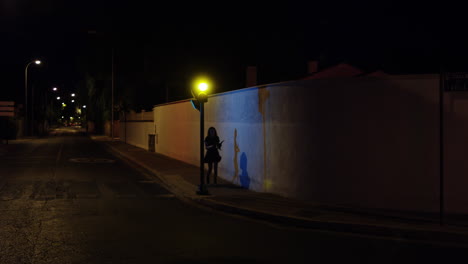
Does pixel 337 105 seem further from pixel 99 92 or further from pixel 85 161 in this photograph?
pixel 99 92

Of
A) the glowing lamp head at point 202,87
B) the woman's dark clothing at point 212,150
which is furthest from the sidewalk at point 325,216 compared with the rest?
the glowing lamp head at point 202,87

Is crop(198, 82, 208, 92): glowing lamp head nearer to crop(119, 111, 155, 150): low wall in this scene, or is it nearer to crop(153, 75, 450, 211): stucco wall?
crop(153, 75, 450, 211): stucco wall

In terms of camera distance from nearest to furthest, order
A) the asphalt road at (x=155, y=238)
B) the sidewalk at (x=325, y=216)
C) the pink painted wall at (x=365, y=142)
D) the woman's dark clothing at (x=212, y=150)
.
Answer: the asphalt road at (x=155, y=238) < the sidewalk at (x=325, y=216) < the pink painted wall at (x=365, y=142) < the woman's dark clothing at (x=212, y=150)

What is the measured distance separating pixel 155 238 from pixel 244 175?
20.6ft

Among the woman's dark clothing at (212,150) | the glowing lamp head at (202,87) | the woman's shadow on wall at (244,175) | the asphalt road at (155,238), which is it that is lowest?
the asphalt road at (155,238)

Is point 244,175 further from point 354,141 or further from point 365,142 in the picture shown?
point 365,142

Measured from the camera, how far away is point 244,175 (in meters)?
14.4

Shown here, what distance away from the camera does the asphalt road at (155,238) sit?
23.5 feet

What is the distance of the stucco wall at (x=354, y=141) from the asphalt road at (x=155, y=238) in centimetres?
218

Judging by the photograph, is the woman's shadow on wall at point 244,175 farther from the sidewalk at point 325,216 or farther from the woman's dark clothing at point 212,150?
the woman's dark clothing at point 212,150

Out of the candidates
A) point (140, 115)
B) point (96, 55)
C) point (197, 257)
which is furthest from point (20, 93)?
point (197, 257)

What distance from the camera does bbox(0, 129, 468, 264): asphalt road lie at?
283 inches

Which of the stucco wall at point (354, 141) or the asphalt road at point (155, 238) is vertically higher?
the stucco wall at point (354, 141)

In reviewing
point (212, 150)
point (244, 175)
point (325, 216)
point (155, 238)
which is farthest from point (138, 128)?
point (155, 238)
